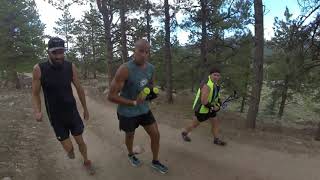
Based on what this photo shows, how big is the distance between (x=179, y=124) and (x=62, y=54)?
17.7 ft

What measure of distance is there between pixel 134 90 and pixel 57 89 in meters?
1.25

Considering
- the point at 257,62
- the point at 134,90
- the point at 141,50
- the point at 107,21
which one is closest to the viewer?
the point at 141,50

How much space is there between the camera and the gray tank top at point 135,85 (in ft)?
17.1

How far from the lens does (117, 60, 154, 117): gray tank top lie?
521 centimetres

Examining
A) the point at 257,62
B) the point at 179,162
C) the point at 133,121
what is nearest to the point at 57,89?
the point at 133,121

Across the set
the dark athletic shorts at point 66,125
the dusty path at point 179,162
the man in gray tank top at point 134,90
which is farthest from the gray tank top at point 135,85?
the dusty path at point 179,162

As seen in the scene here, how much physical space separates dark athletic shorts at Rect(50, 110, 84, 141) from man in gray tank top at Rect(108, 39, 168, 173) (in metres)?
0.72

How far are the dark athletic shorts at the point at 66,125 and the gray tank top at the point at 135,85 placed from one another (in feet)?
2.47

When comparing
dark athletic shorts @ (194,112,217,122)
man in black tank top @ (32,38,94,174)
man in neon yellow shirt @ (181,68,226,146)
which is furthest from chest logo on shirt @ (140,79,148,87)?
dark athletic shorts @ (194,112,217,122)

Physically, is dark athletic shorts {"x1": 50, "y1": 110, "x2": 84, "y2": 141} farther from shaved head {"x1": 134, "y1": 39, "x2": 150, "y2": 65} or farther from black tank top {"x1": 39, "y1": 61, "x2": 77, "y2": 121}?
shaved head {"x1": 134, "y1": 39, "x2": 150, "y2": 65}

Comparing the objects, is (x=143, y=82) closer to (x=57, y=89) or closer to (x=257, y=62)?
(x=57, y=89)

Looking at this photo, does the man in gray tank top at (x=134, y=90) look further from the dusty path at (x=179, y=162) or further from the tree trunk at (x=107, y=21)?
the tree trunk at (x=107, y=21)

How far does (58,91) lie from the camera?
5.24 meters

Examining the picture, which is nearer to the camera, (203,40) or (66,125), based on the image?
(66,125)
